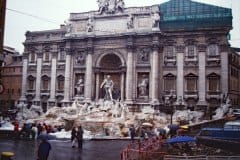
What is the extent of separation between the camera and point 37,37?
4872 centimetres

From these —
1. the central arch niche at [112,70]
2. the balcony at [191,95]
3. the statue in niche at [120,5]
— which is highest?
the statue in niche at [120,5]

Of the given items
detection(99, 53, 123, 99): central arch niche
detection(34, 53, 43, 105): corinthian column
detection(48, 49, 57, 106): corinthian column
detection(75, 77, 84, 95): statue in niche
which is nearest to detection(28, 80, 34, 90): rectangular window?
detection(34, 53, 43, 105): corinthian column

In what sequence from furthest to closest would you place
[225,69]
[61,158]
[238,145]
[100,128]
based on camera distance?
[225,69] < [100,128] < [238,145] < [61,158]

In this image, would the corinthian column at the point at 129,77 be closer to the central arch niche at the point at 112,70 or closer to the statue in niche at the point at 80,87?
the central arch niche at the point at 112,70

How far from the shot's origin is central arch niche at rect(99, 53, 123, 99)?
1715 inches

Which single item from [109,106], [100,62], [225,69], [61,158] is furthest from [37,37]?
[61,158]

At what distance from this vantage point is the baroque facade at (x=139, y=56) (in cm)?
3906

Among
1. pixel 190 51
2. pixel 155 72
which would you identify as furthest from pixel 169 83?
pixel 190 51

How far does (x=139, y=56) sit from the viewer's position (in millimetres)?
42000

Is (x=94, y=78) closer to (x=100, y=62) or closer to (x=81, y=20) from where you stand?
(x=100, y=62)

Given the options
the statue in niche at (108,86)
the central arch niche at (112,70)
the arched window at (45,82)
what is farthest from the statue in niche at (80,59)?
the arched window at (45,82)

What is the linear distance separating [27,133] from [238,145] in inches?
651

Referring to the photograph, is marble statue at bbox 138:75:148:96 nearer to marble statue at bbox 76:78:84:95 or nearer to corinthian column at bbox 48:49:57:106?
marble statue at bbox 76:78:84:95

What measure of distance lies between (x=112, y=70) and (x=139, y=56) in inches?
165
